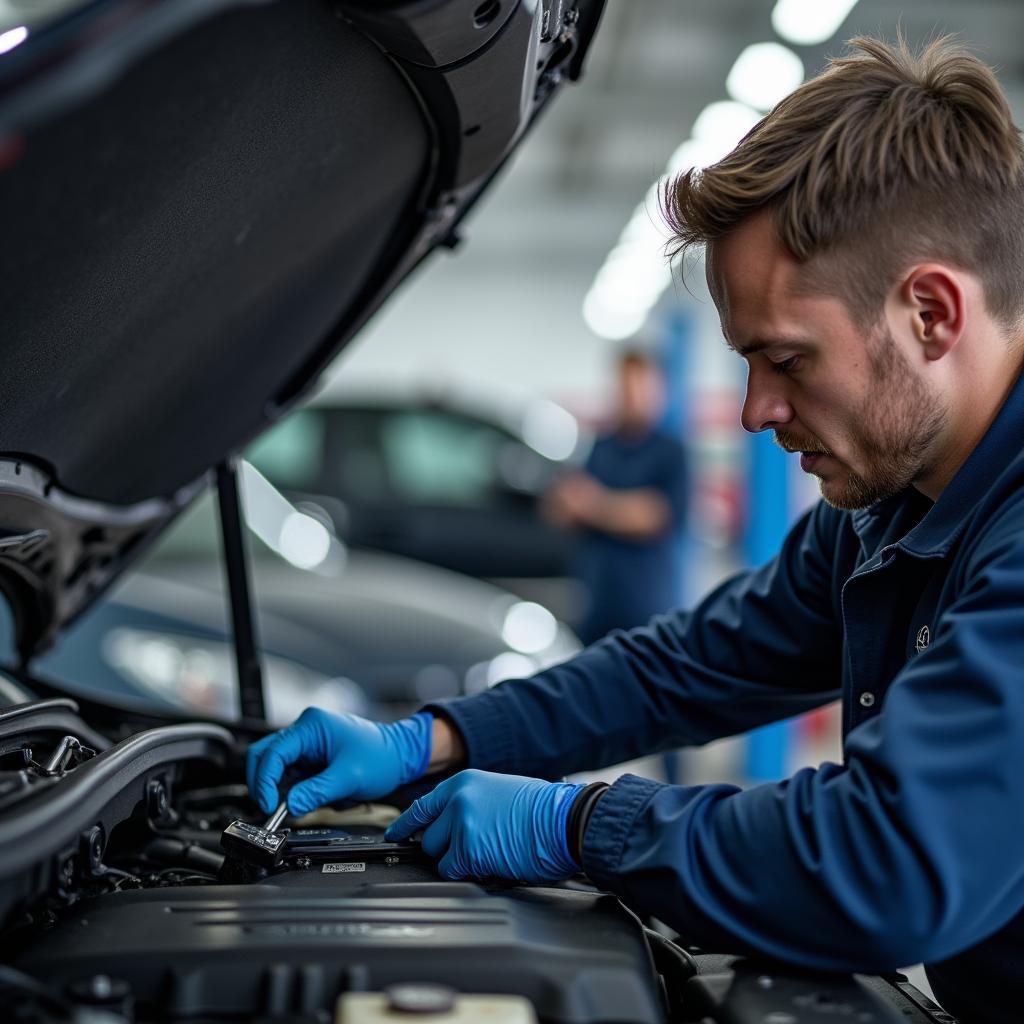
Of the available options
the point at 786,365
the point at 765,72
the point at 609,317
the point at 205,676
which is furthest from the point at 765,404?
the point at 609,317

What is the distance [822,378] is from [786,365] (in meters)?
0.04

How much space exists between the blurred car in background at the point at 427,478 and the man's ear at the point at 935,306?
4298 millimetres

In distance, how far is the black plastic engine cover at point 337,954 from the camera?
84cm

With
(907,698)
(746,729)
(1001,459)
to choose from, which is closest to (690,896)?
(907,698)

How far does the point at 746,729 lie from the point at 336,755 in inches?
20.6

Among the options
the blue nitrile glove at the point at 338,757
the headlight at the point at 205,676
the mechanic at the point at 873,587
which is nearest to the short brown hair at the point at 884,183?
the mechanic at the point at 873,587

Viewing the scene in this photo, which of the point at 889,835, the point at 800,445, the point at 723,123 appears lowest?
the point at 889,835

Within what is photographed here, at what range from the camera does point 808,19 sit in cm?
405

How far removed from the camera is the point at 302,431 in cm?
547

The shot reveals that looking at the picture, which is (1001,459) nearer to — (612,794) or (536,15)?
(612,794)

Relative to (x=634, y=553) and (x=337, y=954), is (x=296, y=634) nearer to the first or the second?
(x=634, y=553)

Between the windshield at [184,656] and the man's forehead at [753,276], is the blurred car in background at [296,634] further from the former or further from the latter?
the man's forehead at [753,276]

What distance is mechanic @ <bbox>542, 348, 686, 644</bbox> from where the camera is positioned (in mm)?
4137

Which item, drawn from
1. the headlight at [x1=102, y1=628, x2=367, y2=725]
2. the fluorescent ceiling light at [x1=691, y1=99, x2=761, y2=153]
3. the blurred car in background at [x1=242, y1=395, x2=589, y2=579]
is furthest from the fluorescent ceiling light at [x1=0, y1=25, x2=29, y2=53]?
the blurred car in background at [x1=242, y1=395, x2=589, y2=579]
